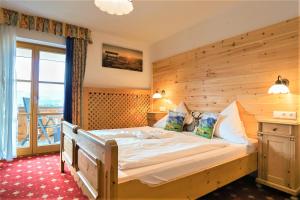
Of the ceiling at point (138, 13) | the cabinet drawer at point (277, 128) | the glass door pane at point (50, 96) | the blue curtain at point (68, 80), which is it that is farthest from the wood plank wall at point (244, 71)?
the glass door pane at point (50, 96)

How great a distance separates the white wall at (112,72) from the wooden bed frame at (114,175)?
1.78m

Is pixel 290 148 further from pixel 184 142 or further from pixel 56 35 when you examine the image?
pixel 56 35

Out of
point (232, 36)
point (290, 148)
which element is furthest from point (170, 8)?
A: point (290, 148)

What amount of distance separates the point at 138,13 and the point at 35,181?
2.92 metres

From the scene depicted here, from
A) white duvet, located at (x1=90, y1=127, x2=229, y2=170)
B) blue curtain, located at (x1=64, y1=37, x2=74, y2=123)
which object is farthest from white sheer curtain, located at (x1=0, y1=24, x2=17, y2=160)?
white duvet, located at (x1=90, y1=127, x2=229, y2=170)

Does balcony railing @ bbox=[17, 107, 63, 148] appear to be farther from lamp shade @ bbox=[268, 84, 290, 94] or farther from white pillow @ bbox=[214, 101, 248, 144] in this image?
lamp shade @ bbox=[268, 84, 290, 94]

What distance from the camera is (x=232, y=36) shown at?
9.51ft

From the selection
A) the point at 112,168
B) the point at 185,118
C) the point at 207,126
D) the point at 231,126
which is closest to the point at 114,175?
the point at 112,168

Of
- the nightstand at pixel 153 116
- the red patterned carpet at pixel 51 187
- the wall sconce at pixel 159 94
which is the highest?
the wall sconce at pixel 159 94

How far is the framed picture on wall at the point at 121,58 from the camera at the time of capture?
4000mm

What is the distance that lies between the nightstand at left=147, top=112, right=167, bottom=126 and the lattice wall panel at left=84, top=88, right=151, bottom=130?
17cm

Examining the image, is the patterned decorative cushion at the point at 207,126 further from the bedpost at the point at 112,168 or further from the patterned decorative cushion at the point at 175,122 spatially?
the bedpost at the point at 112,168

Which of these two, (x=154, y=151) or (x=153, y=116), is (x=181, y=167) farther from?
(x=153, y=116)

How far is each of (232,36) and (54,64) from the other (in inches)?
134
